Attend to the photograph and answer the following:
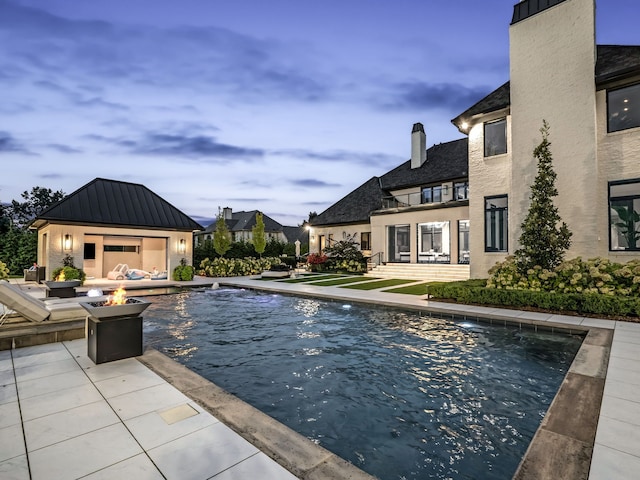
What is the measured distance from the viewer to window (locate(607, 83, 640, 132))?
10.6m

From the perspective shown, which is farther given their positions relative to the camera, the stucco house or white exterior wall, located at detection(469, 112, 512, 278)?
the stucco house

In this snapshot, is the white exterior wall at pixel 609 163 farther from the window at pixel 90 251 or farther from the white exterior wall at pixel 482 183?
the window at pixel 90 251

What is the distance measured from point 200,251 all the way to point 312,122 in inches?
867

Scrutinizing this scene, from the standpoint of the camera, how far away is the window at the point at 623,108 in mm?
10625

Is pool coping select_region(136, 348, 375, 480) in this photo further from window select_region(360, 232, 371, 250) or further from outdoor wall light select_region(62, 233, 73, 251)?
window select_region(360, 232, 371, 250)

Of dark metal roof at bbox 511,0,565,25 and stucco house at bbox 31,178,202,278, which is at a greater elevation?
dark metal roof at bbox 511,0,565,25

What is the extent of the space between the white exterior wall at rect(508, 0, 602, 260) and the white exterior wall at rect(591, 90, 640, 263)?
0.85ft

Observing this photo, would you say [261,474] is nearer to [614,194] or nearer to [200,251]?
[614,194]

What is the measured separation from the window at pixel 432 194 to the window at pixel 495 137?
703cm

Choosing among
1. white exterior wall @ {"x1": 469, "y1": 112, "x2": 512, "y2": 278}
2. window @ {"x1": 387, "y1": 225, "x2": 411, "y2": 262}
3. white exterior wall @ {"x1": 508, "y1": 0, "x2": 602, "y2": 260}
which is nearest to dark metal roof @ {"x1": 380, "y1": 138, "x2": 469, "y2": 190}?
window @ {"x1": 387, "y1": 225, "x2": 411, "y2": 262}

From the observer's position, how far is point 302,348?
6.52m

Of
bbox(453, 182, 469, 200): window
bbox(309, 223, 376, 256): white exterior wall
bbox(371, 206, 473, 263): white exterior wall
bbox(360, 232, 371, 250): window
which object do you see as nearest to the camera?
bbox(371, 206, 473, 263): white exterior wall

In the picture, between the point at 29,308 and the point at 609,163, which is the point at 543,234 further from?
the point at 29,308

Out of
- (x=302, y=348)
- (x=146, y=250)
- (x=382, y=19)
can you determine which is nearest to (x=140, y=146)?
(x=146, y=250)
